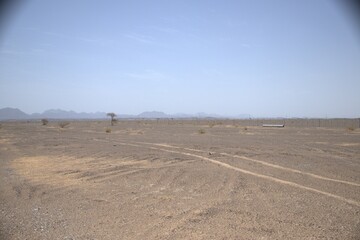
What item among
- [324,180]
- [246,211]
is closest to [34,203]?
[246,211]

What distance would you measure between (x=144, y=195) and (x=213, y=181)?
2.81 metres

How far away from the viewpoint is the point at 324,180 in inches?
412

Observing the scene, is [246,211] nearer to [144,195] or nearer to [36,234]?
[144,195]

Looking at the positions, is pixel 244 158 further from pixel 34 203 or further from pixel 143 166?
pixel 34 203

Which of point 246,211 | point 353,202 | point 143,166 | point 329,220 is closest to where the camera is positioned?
point 329,220

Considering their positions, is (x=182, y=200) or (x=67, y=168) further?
(x=67, y=168)

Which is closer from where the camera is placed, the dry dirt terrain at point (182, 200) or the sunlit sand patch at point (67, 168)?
the dry dirt terrain at point (182, 200)

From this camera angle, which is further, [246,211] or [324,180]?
[324,180]

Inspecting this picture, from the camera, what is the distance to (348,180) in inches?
411

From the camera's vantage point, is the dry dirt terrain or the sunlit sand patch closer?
the dry dirt terrain

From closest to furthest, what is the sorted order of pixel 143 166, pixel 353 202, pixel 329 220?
pixel 329 220
pixel 353 202
pixel 143 166

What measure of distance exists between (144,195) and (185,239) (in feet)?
10.7

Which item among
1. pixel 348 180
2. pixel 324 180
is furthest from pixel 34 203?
pixel 348 180

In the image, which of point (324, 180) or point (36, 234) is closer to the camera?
point (36, 234)
